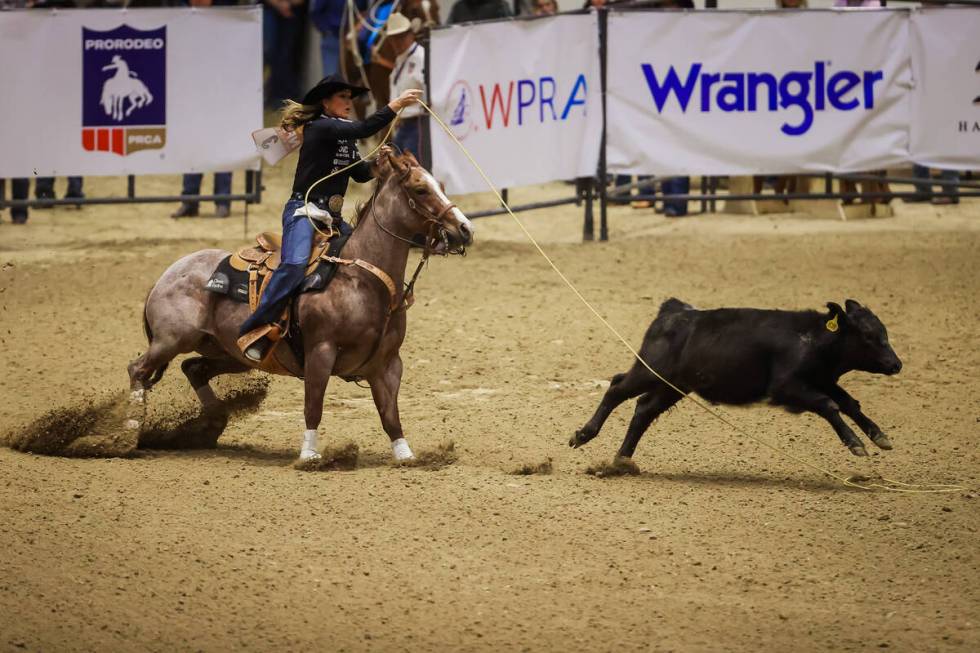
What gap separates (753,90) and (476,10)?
3.69m

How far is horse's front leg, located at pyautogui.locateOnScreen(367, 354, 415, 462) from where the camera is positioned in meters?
8.00

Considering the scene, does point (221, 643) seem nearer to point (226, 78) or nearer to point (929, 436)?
point (929, 436)

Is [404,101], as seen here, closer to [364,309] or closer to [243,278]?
[364,309]

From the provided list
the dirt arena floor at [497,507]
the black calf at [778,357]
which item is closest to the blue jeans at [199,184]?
the dirt arena floor at [497,507]

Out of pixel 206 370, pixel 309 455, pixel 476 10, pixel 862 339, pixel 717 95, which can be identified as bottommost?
pixel 309 455

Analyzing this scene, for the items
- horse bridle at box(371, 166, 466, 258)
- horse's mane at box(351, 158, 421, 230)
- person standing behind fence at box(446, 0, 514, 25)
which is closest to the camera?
horse bridle at box(371, 166, 466, 258)

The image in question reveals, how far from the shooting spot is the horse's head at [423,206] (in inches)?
304

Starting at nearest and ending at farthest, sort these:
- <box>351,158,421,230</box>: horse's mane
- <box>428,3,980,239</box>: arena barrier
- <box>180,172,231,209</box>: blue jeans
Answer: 1. <box>351,158,421,230</box>: horse's mane
2. <box>428,3,980,239</box>: arena barrier
3. <box>180,172,231,209</box>: blue jeans

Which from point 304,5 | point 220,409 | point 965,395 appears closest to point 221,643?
point 220,409

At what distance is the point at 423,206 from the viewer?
25.6 ft

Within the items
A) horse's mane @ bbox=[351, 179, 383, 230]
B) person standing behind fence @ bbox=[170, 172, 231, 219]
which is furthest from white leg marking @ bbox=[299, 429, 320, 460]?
person standing behind fence @ bbox=[170, 172, 231, 219]

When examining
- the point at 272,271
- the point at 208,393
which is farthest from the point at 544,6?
the point at 272,271

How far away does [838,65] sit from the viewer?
1398cm

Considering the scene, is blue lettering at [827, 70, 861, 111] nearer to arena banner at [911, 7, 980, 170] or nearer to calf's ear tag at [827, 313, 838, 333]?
arena banner at [911, 7, 980, 170]
